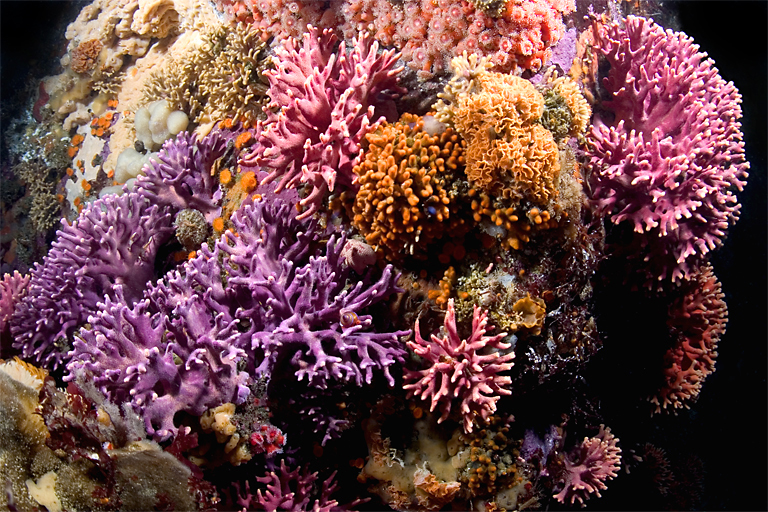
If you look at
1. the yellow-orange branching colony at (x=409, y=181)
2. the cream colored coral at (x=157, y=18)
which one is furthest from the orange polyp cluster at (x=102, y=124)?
the yellow-orange branching colony at (x=409, y=181)

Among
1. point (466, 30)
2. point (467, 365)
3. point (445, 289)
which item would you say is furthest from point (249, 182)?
point (467, 365)

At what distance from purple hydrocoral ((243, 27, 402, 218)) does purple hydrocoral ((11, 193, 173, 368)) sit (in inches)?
59.9

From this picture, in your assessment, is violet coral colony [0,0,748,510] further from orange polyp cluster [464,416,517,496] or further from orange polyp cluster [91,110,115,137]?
orange polyp cluster [91,110,115,137]

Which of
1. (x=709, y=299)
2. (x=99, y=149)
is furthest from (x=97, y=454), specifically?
(x=709, y=299)

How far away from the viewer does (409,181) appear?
3.15 m

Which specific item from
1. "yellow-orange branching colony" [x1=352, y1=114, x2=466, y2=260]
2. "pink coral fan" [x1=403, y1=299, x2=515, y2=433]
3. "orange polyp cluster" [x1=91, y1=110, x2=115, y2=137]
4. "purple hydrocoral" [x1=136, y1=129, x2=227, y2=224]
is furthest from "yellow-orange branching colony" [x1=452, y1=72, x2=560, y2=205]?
"orange polyp cluster" [x1=91, y1=110, x2=115, y2=137]

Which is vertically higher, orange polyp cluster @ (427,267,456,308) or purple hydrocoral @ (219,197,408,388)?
purple hydrocoral @ (219,197,408,388)

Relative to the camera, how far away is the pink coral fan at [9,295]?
15.0 feet

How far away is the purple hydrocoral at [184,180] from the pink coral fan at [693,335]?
533 centimetres

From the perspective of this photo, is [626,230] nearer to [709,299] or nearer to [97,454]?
[709,299]

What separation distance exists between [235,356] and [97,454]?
39.8 inches

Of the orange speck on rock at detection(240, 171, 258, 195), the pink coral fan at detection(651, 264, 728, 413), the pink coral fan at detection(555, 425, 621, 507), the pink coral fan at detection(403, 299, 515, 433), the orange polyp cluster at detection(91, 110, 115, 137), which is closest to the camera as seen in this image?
the pink coral fan at detection(403, 299, 515, 433)

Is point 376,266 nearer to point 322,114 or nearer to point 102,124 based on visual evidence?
point 322,114

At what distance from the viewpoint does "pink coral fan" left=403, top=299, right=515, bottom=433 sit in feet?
10.9
